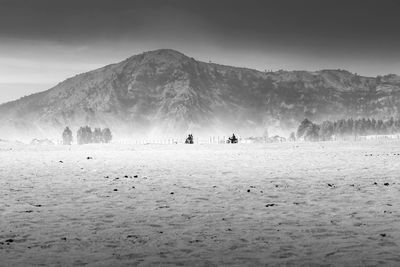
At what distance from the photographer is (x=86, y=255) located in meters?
11.9

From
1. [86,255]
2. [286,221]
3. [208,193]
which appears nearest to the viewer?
[86,255]

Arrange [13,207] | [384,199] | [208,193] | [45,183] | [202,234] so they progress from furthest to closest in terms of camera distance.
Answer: [45,183], [208,193], [384,199], [13,207], [202,234]

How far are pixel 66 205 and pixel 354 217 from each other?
11446mm

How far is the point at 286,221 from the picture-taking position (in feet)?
52.9

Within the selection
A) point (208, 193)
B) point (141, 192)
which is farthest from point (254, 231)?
point (141, 192)

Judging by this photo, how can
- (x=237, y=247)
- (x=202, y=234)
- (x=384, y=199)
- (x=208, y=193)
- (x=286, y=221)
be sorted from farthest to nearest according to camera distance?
1. (x=208, y=193)
2. (x=384, y=199)
3. (x=286, y=221)
4. (x=202, y=234)
5. (x=237, y=247)

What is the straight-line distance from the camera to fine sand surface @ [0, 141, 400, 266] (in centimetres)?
1175

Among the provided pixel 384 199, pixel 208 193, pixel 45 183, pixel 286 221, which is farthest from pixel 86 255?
pixel 45 183

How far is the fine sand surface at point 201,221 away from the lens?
1175 centimetres

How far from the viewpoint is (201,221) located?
16297 millimetres

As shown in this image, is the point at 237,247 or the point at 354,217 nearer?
A: the point at 237,247

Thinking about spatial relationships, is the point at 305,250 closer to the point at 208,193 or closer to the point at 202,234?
the point at 202,234

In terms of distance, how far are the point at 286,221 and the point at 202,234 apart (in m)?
3.44

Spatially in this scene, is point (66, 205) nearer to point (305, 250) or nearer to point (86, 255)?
point (86, 255)
